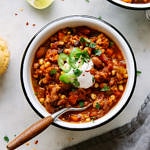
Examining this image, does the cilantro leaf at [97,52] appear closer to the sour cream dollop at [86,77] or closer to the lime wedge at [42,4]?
the sour cream dollop at [86,77]

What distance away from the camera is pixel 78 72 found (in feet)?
7.82

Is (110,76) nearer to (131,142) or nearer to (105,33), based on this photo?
(105,33)

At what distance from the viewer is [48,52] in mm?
2475

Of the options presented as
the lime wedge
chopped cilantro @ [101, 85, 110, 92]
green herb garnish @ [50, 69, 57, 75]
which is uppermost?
the lime wedge

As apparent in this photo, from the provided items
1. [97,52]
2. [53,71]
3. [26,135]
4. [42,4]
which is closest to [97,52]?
[97,52]

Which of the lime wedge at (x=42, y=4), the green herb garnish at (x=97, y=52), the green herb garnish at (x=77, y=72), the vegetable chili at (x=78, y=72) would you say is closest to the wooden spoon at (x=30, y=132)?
the vegetable chili at (x=78, y=72)

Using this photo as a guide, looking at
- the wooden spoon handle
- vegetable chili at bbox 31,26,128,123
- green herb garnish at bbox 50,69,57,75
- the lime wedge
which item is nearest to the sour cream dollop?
vegetable chili at bbox 31,26,128,123

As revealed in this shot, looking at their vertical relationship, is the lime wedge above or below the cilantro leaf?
above

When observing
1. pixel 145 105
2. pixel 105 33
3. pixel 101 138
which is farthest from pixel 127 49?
pixel 101 138

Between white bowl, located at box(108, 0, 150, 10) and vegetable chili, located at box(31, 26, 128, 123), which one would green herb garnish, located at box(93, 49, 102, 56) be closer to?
vegetable chili, located at box(31, 26, 128, 123)

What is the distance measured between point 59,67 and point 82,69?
110mm

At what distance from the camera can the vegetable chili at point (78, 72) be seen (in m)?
2.42

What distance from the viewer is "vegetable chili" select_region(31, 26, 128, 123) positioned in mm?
2416

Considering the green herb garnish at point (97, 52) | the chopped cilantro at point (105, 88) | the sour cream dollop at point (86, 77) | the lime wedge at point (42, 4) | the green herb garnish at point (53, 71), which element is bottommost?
the chopped cilantro at point (105, 88)
